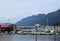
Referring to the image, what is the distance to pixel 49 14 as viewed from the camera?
194 m

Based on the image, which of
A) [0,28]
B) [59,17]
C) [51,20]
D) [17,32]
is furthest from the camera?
[51,20]

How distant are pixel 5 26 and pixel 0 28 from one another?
15.0ft

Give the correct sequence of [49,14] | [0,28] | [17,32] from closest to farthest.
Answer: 1. [0,28]
2. [17,32]
3. [49,14]

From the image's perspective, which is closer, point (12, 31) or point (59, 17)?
point (12, 31)

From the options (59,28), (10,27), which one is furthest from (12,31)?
(59,28)

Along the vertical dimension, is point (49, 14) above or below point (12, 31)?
above

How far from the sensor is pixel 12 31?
126 m

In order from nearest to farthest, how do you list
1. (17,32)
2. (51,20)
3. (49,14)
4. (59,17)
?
(17,32), (59,17), (51,20), (49,14)

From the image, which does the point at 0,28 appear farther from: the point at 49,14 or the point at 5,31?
the point at 49,14

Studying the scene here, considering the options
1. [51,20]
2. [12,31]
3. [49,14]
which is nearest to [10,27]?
[12,31]

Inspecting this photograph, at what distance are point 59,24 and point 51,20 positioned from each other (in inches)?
1456

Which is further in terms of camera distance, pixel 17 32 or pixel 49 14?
pixel 49 14

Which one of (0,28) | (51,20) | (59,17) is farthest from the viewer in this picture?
(51,20)

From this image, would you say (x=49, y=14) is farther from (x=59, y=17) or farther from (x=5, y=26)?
(x=5, y=26)
